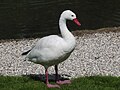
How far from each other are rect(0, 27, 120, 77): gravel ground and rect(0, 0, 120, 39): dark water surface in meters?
2.16

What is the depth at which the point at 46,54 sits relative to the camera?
714 centimetres

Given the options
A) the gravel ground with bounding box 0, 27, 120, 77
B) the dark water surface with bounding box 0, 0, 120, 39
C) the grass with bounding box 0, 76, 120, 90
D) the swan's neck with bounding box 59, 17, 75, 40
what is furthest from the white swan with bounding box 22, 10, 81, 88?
the dark water surface with bounding box 0, 0, 120, 39

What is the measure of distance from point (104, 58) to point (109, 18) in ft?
20.6

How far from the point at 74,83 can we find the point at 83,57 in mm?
2496

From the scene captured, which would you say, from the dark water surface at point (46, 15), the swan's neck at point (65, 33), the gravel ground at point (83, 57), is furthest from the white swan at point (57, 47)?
the dark water surface at point (46, 15)

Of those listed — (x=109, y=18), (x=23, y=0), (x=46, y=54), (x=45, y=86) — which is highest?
(x=23, y=0)

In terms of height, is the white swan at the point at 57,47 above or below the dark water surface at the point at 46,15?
below

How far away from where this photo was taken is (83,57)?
32.2 feet

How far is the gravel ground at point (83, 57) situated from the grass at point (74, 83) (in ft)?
2.72

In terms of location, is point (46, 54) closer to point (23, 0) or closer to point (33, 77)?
point (33, 77)

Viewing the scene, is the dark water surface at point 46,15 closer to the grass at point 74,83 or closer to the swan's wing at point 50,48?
the grass at point 74,83

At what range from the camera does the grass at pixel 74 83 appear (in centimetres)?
704

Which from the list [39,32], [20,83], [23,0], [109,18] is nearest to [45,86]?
[20,83]

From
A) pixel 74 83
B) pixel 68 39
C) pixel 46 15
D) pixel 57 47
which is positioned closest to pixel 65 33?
pixel 68 39
